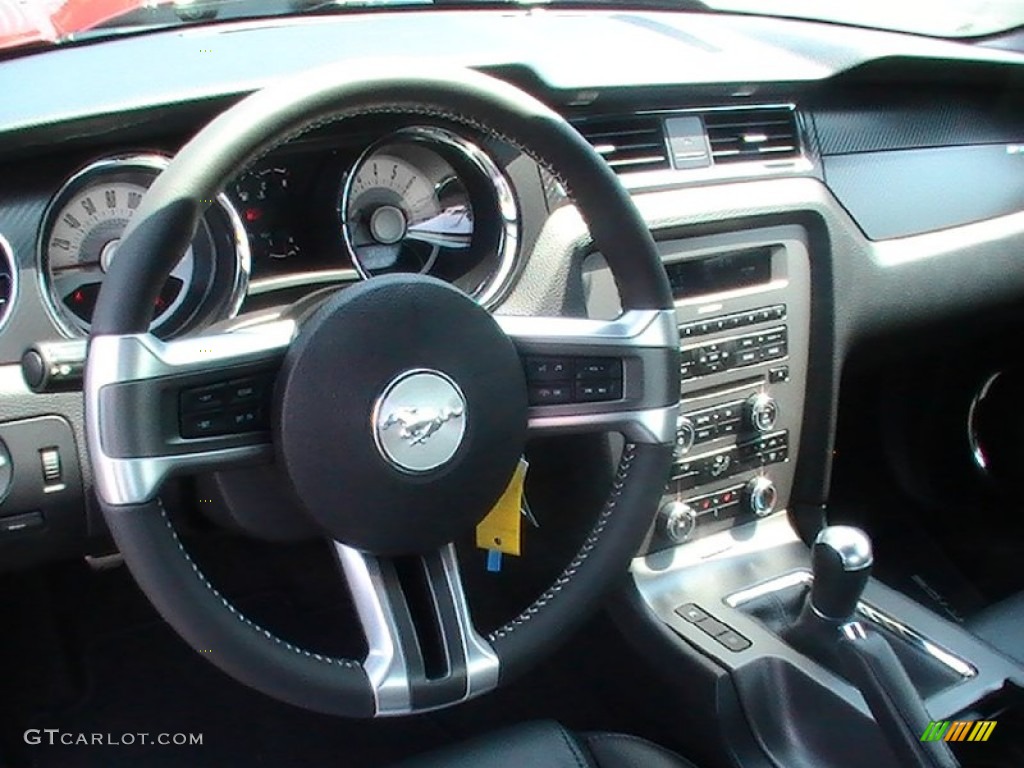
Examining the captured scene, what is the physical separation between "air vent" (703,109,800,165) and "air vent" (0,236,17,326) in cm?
92

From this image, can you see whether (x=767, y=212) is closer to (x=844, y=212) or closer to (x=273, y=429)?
(x=844, y=212)

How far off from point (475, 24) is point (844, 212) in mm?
589

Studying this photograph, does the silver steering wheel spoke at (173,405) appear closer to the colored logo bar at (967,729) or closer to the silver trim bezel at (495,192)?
the silver trim bezel at (495,192)

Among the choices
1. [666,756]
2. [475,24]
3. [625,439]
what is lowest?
[666,756]

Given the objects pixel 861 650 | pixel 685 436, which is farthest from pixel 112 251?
pixel 861 650

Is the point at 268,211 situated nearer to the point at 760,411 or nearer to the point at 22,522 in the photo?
the point at 22,522

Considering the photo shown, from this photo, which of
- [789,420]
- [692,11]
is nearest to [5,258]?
[789,420]

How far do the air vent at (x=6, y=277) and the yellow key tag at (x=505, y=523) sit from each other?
52 cm

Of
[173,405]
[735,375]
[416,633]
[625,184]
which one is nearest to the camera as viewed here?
[173,405]

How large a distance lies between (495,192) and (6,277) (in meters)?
0.54

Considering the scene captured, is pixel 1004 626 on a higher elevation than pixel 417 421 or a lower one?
lower

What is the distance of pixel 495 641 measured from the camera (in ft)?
4.16
